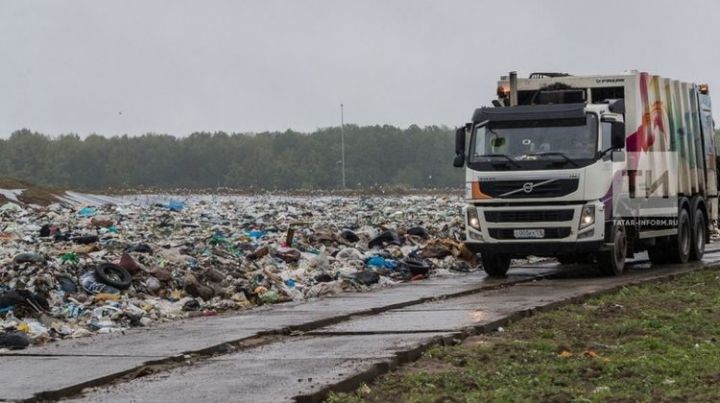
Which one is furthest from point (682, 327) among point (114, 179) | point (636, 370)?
point (114, 179)

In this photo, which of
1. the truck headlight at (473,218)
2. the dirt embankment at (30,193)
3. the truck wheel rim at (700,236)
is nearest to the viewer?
the truck headlight at (473,218)

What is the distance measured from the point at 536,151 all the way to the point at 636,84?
2440mm

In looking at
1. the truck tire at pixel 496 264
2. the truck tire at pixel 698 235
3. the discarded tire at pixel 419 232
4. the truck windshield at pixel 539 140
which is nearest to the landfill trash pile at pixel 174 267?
the discarded tire at pixel 419 232

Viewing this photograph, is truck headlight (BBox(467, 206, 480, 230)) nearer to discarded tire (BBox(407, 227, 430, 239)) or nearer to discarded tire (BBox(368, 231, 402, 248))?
discarded tire (BBox(368, 231, 402, 248))

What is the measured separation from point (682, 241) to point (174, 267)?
30.5ft

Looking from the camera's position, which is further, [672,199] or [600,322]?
[672,199]

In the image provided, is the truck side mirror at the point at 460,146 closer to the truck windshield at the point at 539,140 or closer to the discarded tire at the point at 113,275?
the truck windshield at the point at 539,140

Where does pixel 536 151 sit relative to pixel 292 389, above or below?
above

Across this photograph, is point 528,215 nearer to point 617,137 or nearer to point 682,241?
point 617,137

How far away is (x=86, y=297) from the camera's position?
51.2 feet

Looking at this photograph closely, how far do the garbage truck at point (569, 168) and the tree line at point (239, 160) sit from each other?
103 meters

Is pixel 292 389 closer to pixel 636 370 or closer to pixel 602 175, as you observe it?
pixel 636 370

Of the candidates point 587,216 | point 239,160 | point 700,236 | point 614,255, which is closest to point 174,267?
point 587,216

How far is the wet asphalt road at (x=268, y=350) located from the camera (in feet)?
28.4
